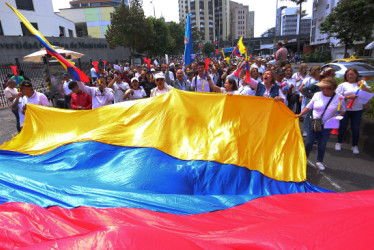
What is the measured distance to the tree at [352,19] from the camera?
20.9m

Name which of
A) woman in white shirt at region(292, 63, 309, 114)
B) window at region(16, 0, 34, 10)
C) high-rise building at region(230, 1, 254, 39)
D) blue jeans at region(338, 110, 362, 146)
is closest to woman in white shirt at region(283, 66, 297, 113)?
woman in white shirt at region(292, 63, 309, 114)

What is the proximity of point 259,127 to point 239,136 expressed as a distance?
0.44 meters

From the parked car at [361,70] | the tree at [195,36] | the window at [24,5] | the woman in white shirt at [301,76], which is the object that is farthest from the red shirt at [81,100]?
the tree at [195,36]

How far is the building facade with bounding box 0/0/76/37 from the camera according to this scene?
30.0 meters

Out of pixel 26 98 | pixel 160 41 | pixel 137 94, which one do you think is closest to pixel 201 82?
pixel 137 94

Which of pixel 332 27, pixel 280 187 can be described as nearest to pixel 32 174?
pixel 280 187

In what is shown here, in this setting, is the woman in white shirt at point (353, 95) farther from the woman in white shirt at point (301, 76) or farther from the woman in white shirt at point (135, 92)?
the woman in white shirt at point (135, 92)

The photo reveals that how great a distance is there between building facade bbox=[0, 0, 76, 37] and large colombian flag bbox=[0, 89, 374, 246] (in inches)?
1304

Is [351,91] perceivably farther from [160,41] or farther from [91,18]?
[91,18]

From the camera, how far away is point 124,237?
152cm

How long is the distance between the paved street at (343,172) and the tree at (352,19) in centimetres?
2189

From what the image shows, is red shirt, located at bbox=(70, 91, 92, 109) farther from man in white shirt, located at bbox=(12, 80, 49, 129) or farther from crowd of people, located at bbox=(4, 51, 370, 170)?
man in white shirt, located at bbox=(12, 80, 49, 129)

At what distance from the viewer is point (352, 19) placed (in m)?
21.8

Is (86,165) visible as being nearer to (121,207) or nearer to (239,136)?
(121,207)
